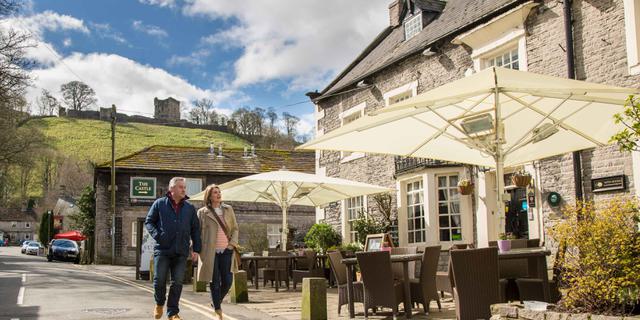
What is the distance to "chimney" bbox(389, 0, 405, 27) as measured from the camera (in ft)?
68.9

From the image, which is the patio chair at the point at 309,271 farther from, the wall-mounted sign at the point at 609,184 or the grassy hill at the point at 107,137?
the grassy hill at the point at 107,137

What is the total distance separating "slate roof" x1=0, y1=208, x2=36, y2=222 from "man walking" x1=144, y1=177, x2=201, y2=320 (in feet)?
365

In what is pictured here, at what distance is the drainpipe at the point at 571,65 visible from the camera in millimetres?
11625

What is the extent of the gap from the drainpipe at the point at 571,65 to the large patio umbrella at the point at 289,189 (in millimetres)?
4323

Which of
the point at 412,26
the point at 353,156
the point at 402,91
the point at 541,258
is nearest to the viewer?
the point at 541,258

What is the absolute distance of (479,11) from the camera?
593 inches

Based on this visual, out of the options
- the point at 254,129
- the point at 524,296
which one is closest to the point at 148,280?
the point at 524,296

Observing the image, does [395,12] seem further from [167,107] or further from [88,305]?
[167,107]

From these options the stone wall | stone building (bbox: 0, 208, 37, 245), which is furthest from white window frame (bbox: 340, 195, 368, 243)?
stone building (bbox: 0, 208, 37, 245)

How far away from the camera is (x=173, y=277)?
282 inches

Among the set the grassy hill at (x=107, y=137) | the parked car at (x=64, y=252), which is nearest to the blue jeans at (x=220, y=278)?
the parked car at (x=64, y=252)

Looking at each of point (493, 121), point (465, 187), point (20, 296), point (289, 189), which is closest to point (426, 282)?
point (493, 121)

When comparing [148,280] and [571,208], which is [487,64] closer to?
[571,208]

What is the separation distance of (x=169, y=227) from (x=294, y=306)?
340 cm
